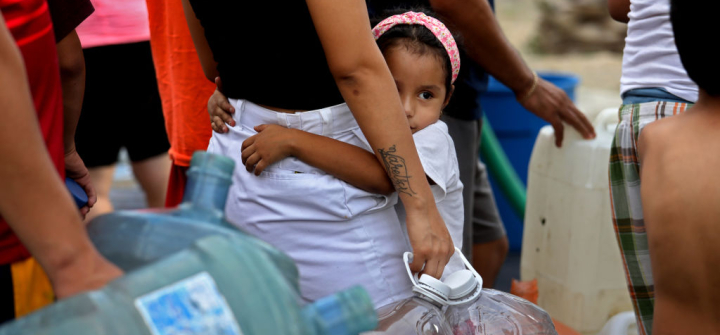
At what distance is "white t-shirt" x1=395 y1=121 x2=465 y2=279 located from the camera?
4.54 ft

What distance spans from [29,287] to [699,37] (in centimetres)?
117

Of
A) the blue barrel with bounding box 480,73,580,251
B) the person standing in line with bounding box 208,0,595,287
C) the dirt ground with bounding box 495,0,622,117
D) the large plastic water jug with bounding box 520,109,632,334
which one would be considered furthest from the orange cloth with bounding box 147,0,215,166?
the dirt ground with bounding box 495,0,622,117

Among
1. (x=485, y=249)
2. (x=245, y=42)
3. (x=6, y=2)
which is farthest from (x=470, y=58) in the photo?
(x=6, y=2)

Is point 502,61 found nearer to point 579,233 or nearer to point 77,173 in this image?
point 579,233

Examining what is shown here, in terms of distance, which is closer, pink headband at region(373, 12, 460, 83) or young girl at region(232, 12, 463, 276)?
young girl at region(232, 12, 463, 276)

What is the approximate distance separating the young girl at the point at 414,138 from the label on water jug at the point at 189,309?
506 mm

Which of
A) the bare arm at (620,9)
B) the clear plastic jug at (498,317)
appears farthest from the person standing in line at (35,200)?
the bare arm at (620,9)

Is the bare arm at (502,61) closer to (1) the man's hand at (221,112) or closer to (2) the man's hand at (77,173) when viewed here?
(1) the man's hand at (221,112)

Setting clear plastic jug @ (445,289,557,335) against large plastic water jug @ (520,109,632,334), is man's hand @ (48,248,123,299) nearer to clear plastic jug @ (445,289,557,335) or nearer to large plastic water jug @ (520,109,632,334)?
clear plastic jug @ (445,289,557,335)

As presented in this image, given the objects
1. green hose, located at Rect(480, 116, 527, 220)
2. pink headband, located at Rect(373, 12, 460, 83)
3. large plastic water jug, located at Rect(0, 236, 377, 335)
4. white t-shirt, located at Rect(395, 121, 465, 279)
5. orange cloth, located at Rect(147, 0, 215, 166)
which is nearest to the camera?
large plastic water jug, located at Rect(0, 236, 377, 335)

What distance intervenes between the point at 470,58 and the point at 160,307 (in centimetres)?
147

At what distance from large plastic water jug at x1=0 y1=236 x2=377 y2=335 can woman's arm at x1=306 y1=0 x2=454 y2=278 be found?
426 mm

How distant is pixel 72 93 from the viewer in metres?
1.37

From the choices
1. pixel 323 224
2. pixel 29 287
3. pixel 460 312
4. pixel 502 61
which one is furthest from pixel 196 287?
pixel 502 61
